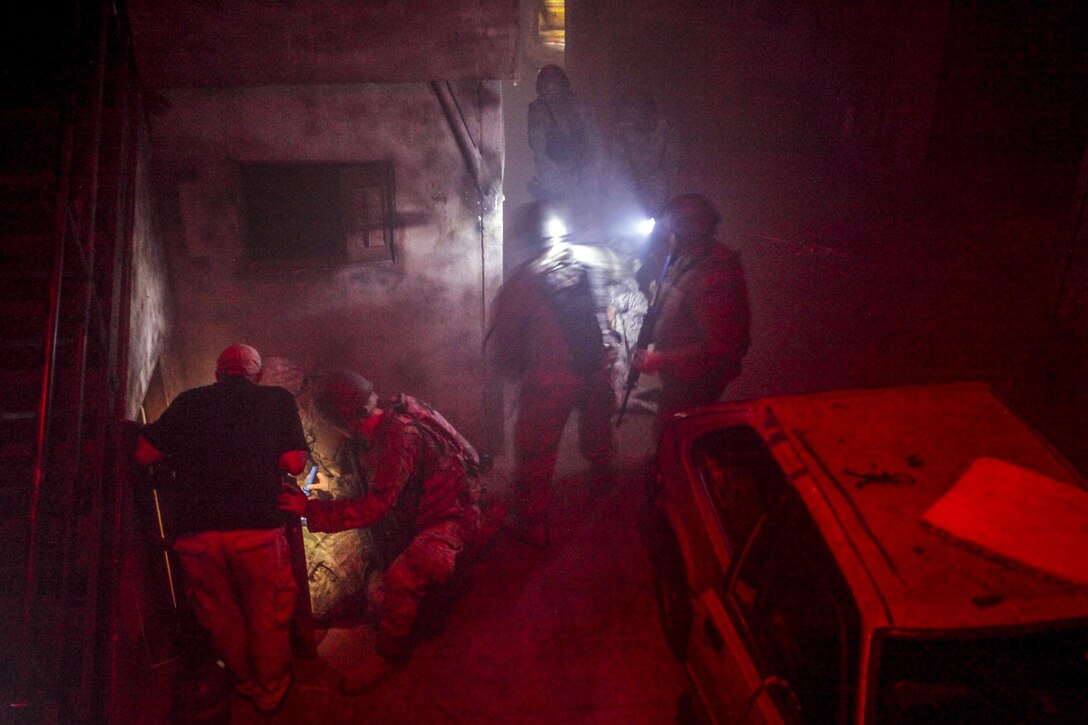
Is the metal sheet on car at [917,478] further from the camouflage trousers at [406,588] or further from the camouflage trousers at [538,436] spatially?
the camouflage trousers at [406,588]

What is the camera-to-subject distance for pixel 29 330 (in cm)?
416

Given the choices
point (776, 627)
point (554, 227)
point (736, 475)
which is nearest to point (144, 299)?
point (736, 475)

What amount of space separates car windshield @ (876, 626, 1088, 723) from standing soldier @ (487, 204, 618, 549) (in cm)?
321

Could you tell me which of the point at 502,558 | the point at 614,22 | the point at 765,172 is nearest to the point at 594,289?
the point at 502,558

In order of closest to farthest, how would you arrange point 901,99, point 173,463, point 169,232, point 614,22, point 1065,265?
point 173,463 < point 1065,265 < point 901,99 < point 169,232 < point 614,22

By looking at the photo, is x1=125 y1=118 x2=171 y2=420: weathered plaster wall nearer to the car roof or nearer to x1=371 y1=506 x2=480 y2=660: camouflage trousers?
x1=371 y1=506 x2=480 y2=660: camouflage trousers

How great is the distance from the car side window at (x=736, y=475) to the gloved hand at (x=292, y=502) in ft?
8.10

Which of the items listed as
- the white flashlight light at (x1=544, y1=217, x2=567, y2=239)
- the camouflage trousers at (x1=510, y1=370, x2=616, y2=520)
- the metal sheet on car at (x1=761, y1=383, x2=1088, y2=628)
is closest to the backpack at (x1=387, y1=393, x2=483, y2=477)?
the camouflage trousers at (x1=510, y1=370, x2=616, y2=520)

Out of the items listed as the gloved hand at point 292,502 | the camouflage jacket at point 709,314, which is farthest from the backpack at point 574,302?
the gloved hand at point 292,502

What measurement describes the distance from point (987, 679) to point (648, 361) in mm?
3047

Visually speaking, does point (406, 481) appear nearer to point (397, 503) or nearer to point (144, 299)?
point (397, 503)

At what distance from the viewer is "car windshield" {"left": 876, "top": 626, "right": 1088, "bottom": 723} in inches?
98.6

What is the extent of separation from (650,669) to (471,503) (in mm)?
1644

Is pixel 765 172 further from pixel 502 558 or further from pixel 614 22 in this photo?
pixel 614 22
